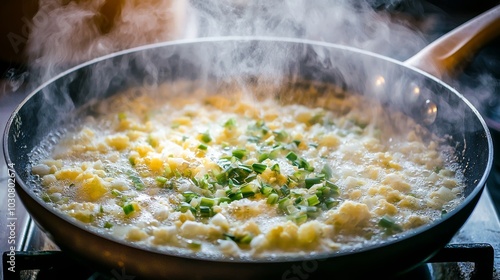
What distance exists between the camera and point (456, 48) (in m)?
2.64

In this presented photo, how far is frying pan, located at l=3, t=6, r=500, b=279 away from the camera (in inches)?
56.9

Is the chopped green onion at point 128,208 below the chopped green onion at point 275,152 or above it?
above

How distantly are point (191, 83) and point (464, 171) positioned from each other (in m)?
1.66

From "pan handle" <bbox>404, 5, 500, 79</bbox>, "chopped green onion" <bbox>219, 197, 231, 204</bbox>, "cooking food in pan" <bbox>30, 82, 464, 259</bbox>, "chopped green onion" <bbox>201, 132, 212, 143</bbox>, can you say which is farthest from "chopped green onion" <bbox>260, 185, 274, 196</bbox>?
"pan handle" <bbox>404, 5, 500, 79</bbox>

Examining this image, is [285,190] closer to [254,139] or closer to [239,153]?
[239,153]

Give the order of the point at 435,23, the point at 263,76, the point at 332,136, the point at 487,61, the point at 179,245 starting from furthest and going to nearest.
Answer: the point at 435,23 < the point at 487,61 < the point at 263,76 < the point at 332,136 < the point at 179,245

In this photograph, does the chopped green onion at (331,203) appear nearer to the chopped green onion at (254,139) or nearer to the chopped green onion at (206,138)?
the chopped green onion at (254,139)

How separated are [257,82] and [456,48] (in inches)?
45.9

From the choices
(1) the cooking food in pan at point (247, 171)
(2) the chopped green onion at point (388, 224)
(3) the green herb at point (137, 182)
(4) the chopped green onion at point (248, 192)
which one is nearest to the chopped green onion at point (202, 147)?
(1) the cooking food in pan at point (247, 171)

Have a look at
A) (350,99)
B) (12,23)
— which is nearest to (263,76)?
(350,99)

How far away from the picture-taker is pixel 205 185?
2.18 m

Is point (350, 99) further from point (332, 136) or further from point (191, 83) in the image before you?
point (191, 83)

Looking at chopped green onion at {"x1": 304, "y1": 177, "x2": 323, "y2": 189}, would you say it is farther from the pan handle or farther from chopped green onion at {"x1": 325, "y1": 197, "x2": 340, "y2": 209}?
the pan handle

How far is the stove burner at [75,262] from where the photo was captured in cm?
179
